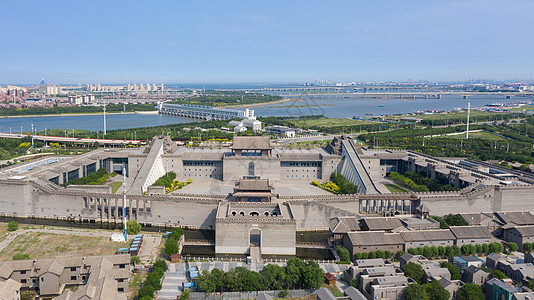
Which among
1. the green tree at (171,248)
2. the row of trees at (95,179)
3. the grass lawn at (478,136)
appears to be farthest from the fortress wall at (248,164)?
the grass lawn at (478,136)

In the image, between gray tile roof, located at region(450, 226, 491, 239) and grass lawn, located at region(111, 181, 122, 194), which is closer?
gray tile roof, located at region(450, 226, 491, 239)

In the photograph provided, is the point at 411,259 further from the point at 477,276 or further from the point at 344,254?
the point at 344,254

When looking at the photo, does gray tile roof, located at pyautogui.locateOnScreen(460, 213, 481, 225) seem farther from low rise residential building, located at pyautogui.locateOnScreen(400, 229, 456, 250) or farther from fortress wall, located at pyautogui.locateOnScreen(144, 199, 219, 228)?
fortress wall, located at pyautogui.locateOnScreen(144, 199, 219, 228)

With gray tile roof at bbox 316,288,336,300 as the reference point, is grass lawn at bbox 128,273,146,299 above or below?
below

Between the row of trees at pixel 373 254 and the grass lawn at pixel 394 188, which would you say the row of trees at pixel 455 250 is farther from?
the grass lawn at pixel 394 188

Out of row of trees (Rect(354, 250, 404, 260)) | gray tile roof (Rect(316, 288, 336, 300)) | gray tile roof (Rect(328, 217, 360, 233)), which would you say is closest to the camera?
gray tile roof (Rect(316, 288, 336, 300))

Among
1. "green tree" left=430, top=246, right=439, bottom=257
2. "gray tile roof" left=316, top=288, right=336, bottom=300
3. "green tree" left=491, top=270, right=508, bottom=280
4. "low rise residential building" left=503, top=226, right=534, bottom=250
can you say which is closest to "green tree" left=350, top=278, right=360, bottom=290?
"gray tile roof" left=316, top=288, right=336, bottom=300

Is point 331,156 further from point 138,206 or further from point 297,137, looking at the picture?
point 297,137

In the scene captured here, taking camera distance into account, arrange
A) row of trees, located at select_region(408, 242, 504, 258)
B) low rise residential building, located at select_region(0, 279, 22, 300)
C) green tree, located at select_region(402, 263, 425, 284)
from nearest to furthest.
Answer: low rise residential building, located at select_region(0, 279, 22, 300)
green tree, located at select_region(402, 263, 425, 284)
row of trees, located at select_region(408, 242, 504, 258)

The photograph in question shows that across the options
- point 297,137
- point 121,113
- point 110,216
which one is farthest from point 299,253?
point 121,113
